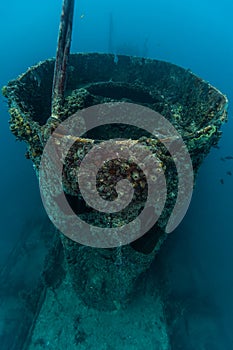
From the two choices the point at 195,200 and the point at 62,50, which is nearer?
the point at 62,50

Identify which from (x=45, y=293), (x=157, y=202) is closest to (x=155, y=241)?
(x=157, y=202)

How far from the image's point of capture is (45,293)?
6418mm

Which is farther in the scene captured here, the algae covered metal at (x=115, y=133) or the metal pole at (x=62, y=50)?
the metal pole at (x=62, y=50)

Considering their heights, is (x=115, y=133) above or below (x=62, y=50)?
below

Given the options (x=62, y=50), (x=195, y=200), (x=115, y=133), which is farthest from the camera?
(x=195, y=200)

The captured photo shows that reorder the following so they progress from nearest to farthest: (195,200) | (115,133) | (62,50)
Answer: (62,50) → (115,133) → (195,200)

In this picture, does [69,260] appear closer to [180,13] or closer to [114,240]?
[114,240]

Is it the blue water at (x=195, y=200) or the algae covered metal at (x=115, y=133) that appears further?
the blue water at (x=195, y=200)

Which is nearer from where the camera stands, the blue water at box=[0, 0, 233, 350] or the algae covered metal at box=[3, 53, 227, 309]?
the algae covered metal at box=[3, 53, 227, 309]

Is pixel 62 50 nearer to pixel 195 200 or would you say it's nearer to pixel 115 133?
pixel 115 133

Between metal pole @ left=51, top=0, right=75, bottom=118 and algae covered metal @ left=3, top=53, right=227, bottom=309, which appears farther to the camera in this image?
metal pole @ left=51, top=0, right=75, bottom=118

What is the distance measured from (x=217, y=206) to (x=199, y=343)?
5473mm

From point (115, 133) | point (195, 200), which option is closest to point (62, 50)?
point (115, 133)

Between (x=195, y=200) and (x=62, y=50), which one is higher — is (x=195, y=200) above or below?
below
